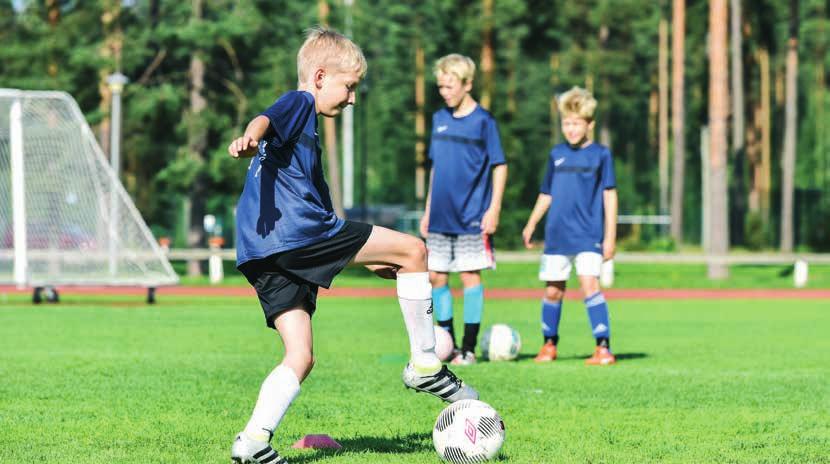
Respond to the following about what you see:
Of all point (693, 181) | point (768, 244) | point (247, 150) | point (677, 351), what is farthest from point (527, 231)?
point (693, 181)

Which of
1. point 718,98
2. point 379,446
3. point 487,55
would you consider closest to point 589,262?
point 379,446

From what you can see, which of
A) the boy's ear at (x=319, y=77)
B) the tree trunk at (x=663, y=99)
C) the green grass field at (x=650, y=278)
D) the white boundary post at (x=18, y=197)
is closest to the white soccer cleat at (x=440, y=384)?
the boy's ear at (x=319, y=77)

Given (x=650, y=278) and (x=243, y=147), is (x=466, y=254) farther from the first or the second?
(x=650, y=278)

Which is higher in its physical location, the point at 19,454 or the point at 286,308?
the point at 286,308

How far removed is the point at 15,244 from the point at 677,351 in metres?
11.5

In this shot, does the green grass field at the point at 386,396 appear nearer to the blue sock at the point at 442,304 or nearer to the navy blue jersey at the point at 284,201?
the blue sock at the point at 442,304

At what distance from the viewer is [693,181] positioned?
2763 inches

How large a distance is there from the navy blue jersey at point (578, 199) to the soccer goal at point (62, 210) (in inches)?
412

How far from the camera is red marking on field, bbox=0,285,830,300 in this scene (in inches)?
957

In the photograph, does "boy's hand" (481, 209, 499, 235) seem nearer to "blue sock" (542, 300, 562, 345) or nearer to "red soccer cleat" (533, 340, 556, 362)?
"blue sock" (542, 300, 562, 345)

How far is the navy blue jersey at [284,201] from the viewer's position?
5.41 metres

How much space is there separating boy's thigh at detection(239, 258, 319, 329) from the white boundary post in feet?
48.6

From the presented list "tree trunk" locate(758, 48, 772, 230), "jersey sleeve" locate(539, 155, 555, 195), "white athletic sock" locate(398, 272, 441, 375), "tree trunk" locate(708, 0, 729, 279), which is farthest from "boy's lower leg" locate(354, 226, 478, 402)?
"tree trunk" locate(758, 48, 772, 230)

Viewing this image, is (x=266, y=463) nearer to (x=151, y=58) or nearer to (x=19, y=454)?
(x=19, y=454)
